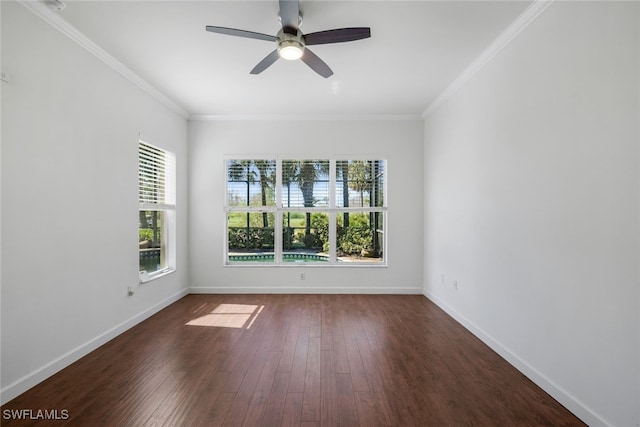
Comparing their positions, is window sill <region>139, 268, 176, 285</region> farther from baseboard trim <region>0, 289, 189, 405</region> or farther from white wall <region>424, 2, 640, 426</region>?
white wall <region>424, 2, 640, 426</region>

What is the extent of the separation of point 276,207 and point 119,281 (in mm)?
2309

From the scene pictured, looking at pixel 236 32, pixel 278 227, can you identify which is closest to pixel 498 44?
pixel 236 32

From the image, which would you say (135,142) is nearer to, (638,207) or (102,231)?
(102,231)

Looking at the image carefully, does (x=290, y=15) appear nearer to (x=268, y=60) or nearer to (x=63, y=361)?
(x=268, y=60)

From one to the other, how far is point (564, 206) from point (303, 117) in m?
3.56

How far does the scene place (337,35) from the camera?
2.18 meters

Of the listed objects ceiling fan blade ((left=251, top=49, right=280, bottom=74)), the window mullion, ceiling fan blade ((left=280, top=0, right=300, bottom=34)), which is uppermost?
ceiling fan blade ((left=280, top=0, right=300, bottom=34))

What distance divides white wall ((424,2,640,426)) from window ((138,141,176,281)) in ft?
12.4

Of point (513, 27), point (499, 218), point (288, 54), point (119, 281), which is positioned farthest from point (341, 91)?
point (119, 281)

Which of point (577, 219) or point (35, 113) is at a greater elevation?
point (35, 113)

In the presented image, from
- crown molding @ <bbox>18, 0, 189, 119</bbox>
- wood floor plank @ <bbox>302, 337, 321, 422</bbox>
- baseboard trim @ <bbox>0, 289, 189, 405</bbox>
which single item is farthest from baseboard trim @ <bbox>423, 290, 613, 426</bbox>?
crown molding @ <bbox>18, 0, 189, 119</bbox>

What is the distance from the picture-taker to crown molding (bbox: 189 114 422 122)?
4.61 metres

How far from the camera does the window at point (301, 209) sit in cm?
477

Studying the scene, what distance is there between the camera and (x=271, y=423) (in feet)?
5.92
